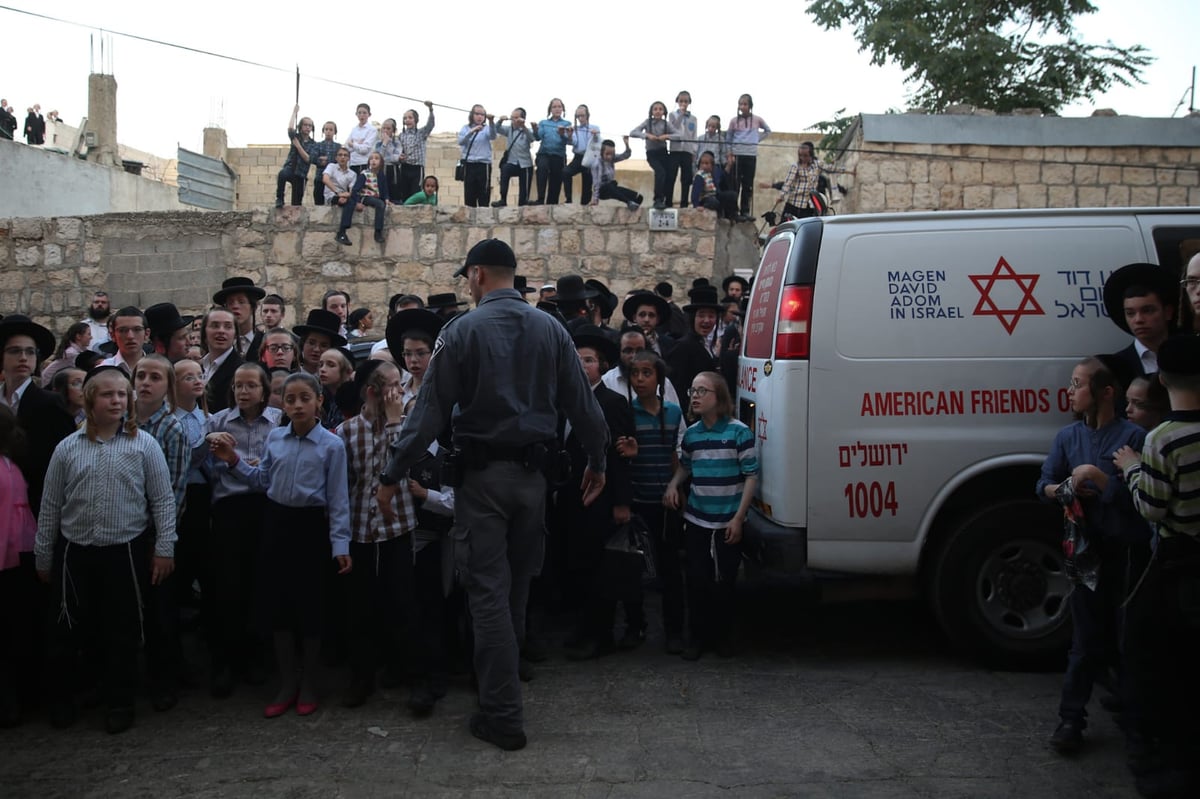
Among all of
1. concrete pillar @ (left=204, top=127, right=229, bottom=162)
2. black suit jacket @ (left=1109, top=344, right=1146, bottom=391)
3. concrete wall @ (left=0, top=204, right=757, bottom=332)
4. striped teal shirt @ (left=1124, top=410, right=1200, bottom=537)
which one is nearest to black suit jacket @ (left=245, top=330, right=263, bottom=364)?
black suit jacket @ (left=1109, top=344, right=1146, bottom=391)

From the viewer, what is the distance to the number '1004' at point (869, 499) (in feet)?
16.2

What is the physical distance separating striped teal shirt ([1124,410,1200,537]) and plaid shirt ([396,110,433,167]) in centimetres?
1207

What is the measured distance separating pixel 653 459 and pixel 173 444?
2.48m

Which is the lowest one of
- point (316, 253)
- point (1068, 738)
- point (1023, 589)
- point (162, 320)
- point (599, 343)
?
point (1068, 738)

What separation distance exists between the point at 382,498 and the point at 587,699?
137cm

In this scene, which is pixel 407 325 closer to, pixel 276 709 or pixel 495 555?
pixel 495 555

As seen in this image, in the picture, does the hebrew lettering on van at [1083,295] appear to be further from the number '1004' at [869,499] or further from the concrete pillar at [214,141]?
the concrete pillar at [214,141]

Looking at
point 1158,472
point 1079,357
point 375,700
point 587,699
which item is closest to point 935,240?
point 1079,357

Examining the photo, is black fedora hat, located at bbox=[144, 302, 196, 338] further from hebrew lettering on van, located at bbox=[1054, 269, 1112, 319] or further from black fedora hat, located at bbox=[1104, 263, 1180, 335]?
black fedora hat, located at bbox=[1104, 263, 1180, 335]

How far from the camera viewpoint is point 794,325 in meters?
4.97

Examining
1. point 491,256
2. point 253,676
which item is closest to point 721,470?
point 491,256

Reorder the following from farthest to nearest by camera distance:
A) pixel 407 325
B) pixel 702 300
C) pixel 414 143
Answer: pixel 414 143 < pixel 702 300 < pixel 407 325

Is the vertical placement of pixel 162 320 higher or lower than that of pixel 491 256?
lower

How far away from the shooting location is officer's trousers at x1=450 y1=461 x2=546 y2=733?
4.23 meters
